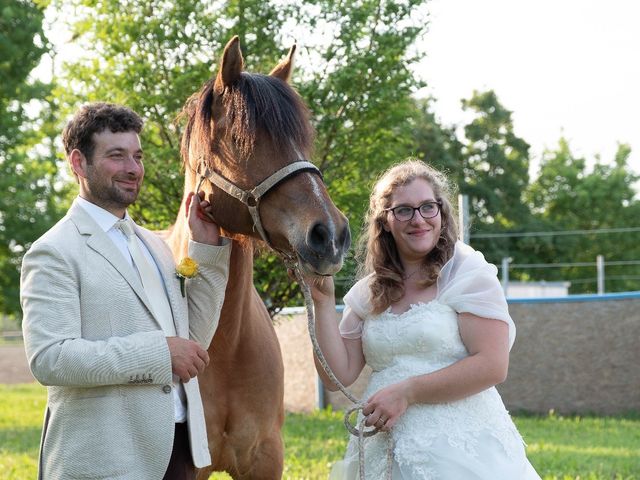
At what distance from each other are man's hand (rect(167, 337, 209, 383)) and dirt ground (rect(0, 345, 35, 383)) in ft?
58.2

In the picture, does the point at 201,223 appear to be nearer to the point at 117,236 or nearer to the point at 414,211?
the point at 117,236

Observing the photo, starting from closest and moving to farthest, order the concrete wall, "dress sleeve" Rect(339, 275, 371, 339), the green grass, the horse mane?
the horse mane, "dress sleeve" Rect(339, 275, 371, 339), the green grass, the concrete wall

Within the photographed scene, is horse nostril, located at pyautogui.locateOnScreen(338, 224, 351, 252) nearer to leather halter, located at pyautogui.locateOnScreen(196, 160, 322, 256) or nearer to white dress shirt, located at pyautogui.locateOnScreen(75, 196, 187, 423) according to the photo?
leather halter, located at pyautogui.locateOnScreen(196, 160, 322, 256)

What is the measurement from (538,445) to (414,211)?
5.09 metres

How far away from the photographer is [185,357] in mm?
2566

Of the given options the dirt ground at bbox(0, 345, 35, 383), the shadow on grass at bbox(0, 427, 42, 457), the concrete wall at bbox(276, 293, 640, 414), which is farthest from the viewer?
the dirt ground at bbox(0, 345, 35, 383)

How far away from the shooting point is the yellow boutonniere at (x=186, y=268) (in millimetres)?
2863

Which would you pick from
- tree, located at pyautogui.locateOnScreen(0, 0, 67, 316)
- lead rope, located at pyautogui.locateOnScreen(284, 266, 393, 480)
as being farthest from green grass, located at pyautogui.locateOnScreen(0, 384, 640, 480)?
tree, located at pyautogui.locateOnScreen(0, 0, 67, 316)

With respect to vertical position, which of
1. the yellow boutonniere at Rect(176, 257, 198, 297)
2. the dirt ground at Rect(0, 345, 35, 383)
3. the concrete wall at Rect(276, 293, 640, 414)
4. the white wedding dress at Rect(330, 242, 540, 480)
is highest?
the yellow boutonniere at Rect(176, 257, 198, 297)

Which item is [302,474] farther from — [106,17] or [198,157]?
[106,17]

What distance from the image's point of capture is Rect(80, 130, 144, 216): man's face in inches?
106

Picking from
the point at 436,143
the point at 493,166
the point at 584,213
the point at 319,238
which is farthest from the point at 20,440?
the point at 584,213

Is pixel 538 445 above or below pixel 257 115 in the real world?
below

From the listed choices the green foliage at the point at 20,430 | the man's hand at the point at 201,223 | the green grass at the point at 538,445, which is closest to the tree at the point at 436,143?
the green foliage at the point at 20,430
